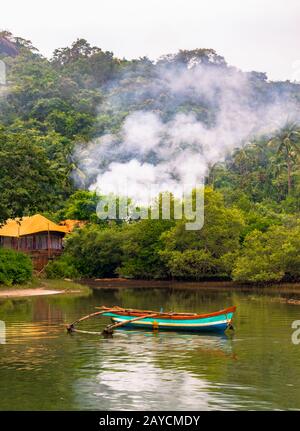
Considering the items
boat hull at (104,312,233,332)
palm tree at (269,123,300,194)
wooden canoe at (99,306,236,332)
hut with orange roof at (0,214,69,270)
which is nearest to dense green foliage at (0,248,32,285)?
hut with orange roof at (0,214,69,270)

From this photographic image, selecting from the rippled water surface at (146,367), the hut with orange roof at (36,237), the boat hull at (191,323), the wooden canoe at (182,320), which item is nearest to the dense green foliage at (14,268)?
the hut with orange roof at (36,237)

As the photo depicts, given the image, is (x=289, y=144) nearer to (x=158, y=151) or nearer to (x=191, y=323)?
(x=158, y=151)

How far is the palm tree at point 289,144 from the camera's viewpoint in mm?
85250

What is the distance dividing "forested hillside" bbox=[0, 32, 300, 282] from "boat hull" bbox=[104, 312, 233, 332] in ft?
70.3

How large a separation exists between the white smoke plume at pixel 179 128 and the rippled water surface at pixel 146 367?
150ft

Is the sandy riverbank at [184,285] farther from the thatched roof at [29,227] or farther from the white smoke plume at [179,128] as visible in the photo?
the white smoke plume at [179,128]

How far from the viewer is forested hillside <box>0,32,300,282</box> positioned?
62.0 metres

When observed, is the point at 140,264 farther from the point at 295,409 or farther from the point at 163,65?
the point at 163,65

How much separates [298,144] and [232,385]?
238ft

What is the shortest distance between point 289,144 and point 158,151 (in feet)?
51.5

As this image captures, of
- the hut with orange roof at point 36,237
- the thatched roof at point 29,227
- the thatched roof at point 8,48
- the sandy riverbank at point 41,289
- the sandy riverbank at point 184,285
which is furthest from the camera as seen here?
the thatched roof at point 8,48

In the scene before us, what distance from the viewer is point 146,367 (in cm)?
2327

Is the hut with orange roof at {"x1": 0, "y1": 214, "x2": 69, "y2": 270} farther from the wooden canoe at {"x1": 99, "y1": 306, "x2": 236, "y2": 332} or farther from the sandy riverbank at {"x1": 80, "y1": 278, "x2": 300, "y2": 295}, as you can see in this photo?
the wooden canoe at {"x1": 99, "y1": 306, "x2": 236, "y2": 332}

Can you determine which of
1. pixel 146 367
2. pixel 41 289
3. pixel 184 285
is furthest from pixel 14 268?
pixel 146 367
